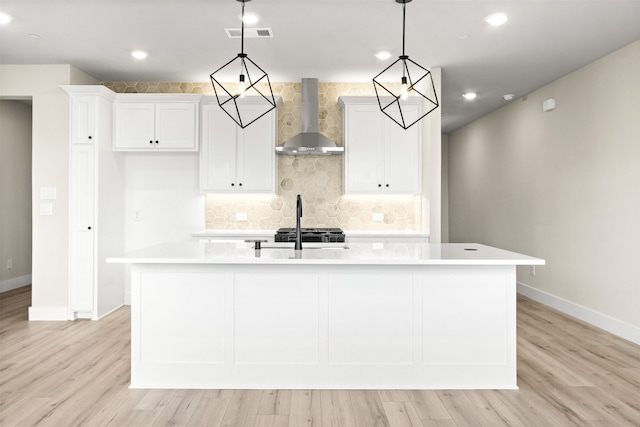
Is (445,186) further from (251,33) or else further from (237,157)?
(251,33)

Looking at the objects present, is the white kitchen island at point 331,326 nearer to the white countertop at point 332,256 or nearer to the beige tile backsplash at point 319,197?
the white countertop at point 332,256

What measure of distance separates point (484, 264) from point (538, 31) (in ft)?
7.46

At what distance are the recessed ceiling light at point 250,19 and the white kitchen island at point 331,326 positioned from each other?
6.35 feet

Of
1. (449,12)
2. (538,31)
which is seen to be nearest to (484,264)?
(449,12)

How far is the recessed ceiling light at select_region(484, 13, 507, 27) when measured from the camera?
3.59 metres

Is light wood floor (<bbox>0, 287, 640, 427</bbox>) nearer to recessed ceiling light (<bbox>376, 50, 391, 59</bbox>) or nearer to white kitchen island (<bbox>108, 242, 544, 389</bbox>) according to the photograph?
white kitchen island (<bbox>108, 242, 544, 389</bbox>)

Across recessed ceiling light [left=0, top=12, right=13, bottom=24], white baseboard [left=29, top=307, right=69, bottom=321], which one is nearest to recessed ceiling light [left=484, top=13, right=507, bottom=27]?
recessed ceiling light [left=0, top=12, right=13, bottom=24]

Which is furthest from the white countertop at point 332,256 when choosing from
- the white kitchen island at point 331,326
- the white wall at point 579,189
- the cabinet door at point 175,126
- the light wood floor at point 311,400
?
the cabinet door at point 175,126

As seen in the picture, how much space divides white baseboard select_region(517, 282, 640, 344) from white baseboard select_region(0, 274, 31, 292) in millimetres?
7025

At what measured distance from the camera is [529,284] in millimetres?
6188

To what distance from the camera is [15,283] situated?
21.3ft

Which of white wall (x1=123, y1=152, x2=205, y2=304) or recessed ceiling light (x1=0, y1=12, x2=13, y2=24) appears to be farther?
white wall (x1=123, y1=152, x2=205, y2=304)

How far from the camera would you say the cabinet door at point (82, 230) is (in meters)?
4.84

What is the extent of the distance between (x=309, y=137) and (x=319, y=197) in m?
0.82
